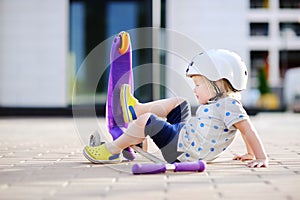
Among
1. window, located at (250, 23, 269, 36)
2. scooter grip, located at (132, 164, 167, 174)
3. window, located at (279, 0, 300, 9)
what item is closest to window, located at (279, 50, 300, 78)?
window, located at (250, 23, 269, 36)

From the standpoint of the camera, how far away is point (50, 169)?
3619mm

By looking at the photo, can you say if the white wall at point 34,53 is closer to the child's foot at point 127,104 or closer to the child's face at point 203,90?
the child's foot at point 127,104

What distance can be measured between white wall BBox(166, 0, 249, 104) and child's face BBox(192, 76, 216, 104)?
8.94 m

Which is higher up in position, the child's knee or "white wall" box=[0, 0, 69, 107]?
"white wall" box=[0, 0, 69, 107]

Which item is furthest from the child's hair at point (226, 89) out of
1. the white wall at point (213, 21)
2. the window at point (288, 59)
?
the window at point (288, 59)

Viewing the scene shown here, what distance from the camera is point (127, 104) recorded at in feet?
12.7

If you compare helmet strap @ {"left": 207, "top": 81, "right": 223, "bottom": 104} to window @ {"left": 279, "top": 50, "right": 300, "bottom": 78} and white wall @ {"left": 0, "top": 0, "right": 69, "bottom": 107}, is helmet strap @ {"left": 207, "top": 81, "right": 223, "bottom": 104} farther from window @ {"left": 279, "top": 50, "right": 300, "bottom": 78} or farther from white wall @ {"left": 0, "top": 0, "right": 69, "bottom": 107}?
window @ {"left": 279, "top": 50, "right": 300, "bottom": 78}

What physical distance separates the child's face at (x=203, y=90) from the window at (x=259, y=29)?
31559mm

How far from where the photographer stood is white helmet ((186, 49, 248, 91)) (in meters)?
3.61

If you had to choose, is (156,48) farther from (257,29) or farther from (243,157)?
(257,29)

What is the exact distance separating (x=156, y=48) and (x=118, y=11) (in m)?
3.01

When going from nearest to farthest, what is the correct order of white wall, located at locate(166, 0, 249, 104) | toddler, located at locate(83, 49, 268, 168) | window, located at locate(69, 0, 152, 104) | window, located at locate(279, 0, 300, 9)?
toddler, located at locate(83, 49, 268, 168), white wall, located at locate(166, 0, 249, 104), window, located at locate(69, 0, 152, 104), window, located at locate(279, 0, 300, 9)

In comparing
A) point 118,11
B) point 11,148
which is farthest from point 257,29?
point 11,148

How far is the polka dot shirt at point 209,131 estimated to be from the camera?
11.8 ft
